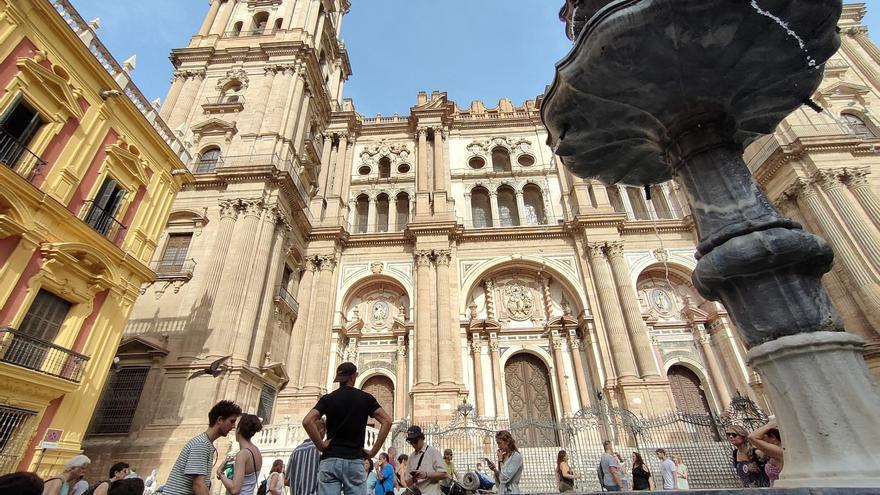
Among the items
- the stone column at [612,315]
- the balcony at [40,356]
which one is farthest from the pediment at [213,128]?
the stone column at [612,315]

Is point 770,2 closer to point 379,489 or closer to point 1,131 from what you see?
point 379,489

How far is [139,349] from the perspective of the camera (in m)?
11.9

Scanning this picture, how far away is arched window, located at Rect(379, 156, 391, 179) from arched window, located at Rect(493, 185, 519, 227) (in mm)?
5935

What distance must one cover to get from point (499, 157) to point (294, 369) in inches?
573

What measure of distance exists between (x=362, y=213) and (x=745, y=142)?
18.1 metres

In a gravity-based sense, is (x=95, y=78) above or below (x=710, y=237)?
above

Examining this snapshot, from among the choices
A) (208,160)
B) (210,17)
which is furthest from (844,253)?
(210,17)

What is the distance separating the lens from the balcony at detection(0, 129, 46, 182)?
7.64 m

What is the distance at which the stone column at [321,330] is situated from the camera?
15359 millimetres

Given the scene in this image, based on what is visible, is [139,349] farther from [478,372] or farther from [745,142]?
[745,142]

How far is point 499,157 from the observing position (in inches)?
892

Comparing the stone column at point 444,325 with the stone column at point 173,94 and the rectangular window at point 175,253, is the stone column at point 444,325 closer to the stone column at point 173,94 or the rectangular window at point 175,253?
the rectangular window at point 175,253

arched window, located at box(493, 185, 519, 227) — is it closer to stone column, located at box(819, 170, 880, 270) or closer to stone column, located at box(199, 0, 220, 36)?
stone column, located at box(819, 170, 880, 270)

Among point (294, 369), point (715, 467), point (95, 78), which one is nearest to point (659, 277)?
point (715, 467)
